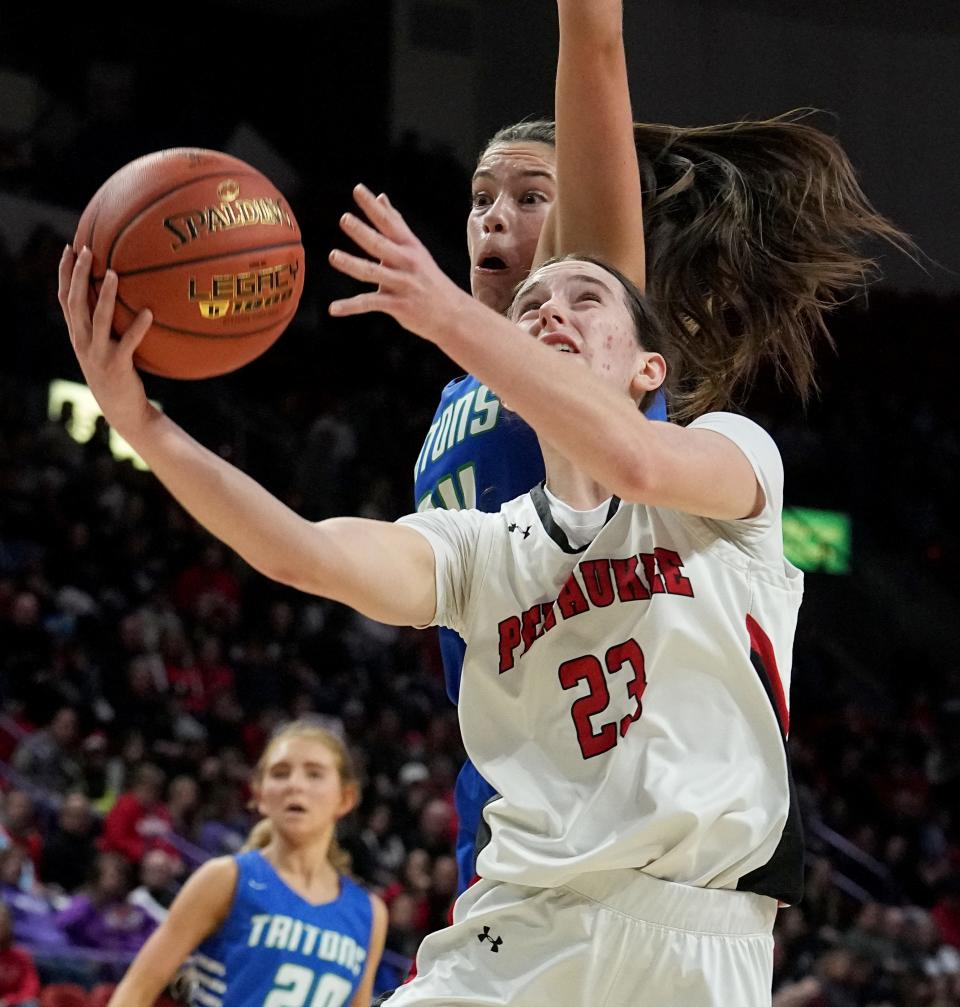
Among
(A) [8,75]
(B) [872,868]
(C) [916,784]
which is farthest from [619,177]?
(A) [8,75]

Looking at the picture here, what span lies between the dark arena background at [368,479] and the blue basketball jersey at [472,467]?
433 centimetres

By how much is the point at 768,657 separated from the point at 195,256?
101cm

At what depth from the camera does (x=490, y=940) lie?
2.31 meters

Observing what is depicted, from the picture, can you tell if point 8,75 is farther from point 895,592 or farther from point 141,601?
point 895,592

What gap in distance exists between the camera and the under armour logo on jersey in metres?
2.30

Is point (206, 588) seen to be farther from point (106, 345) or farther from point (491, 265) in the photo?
point (106, 345)

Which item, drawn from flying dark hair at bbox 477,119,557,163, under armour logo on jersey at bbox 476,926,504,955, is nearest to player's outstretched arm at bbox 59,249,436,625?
under armour logo on jersey at bbox 476,926,504,955

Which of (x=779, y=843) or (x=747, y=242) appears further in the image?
(x=747, y=242)

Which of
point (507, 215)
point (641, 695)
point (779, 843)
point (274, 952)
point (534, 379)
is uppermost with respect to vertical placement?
point (507, 215)

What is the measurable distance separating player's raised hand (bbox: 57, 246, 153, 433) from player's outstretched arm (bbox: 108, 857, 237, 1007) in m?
2.70

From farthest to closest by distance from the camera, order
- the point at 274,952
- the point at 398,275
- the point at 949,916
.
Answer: the point at 949,916 < the point at 274,952 < the point at 398,275

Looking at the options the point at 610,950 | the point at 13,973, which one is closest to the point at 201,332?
the point at 610,950

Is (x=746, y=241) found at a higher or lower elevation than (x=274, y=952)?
higher

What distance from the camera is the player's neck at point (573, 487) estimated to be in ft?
8.33
